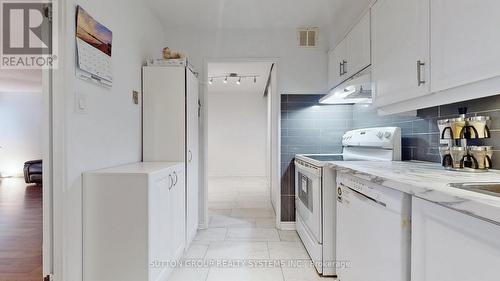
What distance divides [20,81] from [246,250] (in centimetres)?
642

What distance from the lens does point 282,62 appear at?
10.6 feet

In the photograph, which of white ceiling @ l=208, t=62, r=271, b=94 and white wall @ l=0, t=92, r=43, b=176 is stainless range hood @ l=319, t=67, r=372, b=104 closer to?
white ceiling @ l=208, t=62, r=271, b=94

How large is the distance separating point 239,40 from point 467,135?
254 centimetres

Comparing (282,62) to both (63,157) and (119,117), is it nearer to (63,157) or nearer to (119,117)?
(119,117)

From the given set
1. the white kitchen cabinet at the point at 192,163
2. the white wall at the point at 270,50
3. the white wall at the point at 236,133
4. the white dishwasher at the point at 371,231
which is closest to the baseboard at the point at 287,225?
the white kitchen cabinet at the point at 192,163

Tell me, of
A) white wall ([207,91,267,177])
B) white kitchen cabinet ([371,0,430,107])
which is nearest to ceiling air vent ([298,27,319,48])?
white kitchen cabinet ([371,0,430,107])

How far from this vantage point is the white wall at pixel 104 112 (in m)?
1.49

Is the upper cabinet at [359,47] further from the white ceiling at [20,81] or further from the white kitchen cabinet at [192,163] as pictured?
the white ceiling at [20,81]

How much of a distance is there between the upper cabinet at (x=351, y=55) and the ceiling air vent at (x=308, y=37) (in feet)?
0.94

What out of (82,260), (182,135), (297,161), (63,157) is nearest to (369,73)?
(297,161)

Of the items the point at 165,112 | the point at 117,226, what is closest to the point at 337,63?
the point at 165,112

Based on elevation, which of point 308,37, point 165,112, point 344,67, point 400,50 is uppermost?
point 308,37

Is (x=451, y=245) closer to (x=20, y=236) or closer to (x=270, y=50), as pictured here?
(x=270, y=50)

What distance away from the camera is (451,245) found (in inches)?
34.1
